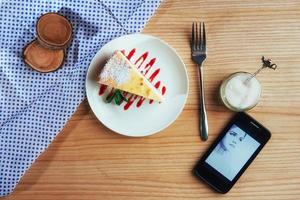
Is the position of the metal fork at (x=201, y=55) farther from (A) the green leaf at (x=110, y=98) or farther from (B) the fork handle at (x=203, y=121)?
(A) the green leaf at (x=110, y=98)

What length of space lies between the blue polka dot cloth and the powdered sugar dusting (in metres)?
0.07

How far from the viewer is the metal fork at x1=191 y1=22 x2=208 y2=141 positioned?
1.17 m

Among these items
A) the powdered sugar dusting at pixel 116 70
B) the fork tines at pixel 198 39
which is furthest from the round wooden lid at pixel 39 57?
the fork tines at pixel 198 39

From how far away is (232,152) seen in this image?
3.85 ft

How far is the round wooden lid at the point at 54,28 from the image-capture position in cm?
114

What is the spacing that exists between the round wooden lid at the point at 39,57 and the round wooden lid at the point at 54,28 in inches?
1.3

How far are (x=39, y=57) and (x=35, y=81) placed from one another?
0.06m

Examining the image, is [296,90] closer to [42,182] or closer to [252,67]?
[252,67]

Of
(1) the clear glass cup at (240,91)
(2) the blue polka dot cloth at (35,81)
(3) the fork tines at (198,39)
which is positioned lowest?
(2) the blue polka dot cloth at (35,81)

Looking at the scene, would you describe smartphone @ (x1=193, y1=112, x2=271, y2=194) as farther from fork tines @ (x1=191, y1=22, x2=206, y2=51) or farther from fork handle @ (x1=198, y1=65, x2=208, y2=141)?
fork tines @ (x1=191, y1=22, x2=206, y2=51)

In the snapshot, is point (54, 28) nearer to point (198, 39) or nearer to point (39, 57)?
point (39, 57)

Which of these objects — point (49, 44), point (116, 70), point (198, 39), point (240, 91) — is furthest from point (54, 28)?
point (240, 91)

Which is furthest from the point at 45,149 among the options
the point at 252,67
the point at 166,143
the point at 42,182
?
the point at 252,67

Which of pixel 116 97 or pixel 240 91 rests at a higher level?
pixel 240 91
